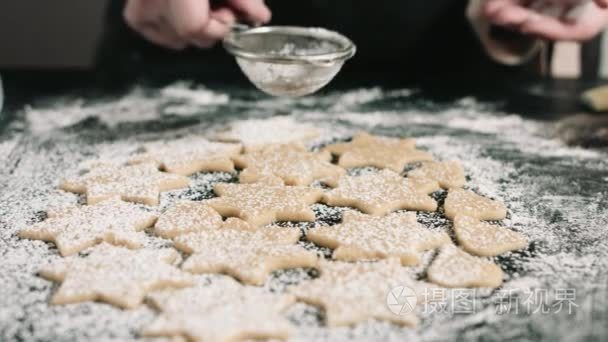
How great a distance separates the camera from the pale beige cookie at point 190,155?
1459mm

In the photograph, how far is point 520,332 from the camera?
3.04 feet

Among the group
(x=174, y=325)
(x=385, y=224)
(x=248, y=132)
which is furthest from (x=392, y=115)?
(x=174, y=325)

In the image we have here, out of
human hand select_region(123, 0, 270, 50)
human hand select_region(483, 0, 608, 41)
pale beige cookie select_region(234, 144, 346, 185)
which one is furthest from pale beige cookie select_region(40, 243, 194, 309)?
human hand select_region(483, 0, 608, 41)

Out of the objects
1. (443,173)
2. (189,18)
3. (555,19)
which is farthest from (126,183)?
(555,19)

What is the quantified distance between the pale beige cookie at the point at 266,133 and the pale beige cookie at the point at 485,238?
519 mm

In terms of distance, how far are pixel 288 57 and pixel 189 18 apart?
27 centimetres

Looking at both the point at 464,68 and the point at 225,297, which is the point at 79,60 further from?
the point at 225,297

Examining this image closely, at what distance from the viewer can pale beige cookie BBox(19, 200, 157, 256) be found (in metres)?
1.14

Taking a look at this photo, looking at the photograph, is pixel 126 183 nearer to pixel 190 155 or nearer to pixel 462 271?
pixel 190 155

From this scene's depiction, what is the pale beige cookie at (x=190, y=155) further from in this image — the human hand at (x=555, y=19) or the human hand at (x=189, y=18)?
the human hand at (x=555, y=19)

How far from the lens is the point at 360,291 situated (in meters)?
1.00

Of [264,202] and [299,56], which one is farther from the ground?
[299,56]

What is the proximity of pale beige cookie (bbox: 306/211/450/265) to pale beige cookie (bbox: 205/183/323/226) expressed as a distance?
77 mm

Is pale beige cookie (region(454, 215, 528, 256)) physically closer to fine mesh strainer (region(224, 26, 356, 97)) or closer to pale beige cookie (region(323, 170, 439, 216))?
pale beige cookie (region(323, 170, 439, 216))
